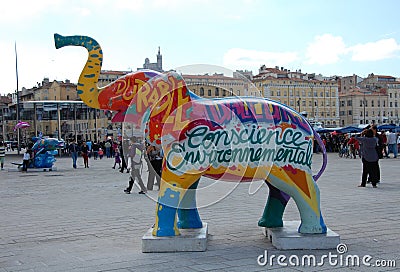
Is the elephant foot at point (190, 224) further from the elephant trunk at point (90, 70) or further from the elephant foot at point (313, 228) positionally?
the elephant trunk at point (90, 70)

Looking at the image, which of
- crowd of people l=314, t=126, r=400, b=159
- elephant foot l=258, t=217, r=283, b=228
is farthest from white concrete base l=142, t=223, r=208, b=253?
crowd of people l=314, t=126, r=400, b=159

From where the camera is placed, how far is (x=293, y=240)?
6398mm

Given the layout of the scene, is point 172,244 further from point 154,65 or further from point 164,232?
point 154,65

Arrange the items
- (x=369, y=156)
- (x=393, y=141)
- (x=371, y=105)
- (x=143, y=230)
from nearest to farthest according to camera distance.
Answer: (x=143, y=230)
(x=369, y=156)
(x=393, y=141)
(x=371, y=105)

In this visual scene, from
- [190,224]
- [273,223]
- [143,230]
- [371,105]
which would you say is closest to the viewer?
[273,223]

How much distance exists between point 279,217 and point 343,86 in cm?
11084

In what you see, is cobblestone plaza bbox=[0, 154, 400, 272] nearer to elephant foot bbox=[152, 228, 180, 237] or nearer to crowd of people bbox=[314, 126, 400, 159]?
elephant foot bbox=[152, 228, 180, 237]

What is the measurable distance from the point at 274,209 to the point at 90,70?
308 cm

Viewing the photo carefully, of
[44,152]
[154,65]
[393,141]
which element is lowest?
[44,152]

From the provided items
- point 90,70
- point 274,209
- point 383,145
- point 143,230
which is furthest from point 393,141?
point 90,70

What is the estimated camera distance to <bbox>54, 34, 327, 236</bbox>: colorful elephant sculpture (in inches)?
252

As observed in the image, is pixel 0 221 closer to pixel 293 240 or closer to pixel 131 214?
pixel 131 214

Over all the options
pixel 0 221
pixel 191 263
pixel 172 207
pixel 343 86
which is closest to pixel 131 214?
pixel 0 221

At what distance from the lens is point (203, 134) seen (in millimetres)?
6375
